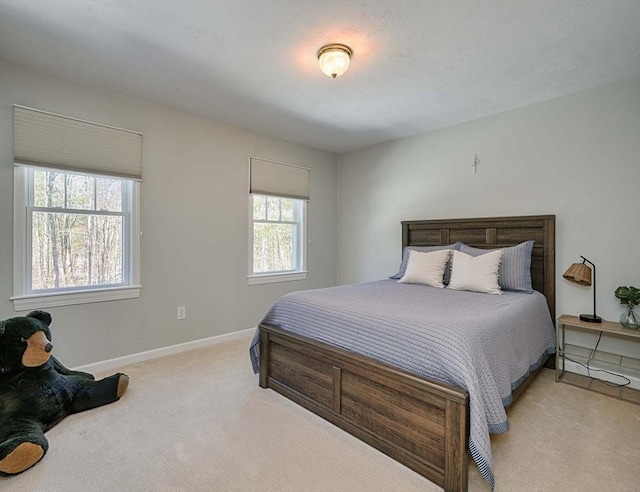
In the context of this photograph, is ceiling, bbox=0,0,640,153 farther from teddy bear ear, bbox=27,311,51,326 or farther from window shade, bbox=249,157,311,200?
A: teddy bear ear, bbox=27,311,51,326

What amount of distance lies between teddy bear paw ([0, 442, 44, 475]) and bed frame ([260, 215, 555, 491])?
132 cm

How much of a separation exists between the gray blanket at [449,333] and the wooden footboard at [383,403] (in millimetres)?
63

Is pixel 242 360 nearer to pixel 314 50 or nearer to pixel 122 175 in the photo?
pixel 122 175

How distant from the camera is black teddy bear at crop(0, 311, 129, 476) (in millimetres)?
1706

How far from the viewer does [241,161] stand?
3816mm

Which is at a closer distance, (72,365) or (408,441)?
(408,441)

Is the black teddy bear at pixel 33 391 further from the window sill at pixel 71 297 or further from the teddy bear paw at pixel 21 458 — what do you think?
the window sill at pixel 71 297

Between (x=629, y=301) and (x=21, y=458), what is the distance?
156 inches

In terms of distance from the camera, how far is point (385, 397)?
5.82 feet

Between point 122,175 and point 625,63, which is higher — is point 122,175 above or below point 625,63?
below

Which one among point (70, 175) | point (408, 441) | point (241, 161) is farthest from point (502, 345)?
point (70, 175)

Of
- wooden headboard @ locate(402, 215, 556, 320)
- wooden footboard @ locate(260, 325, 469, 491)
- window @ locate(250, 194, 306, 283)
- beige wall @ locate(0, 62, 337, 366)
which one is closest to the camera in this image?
wooden footboard @ locate(260, 325, 469, 491)

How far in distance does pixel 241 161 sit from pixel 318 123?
0.99 meters

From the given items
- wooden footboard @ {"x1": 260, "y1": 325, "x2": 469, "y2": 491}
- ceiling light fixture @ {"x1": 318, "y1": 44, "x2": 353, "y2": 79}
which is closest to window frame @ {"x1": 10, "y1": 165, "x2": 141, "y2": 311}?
wooden footboard @ {"x1": 260, "y1": 325, "x2": 469, "y2": 491}
